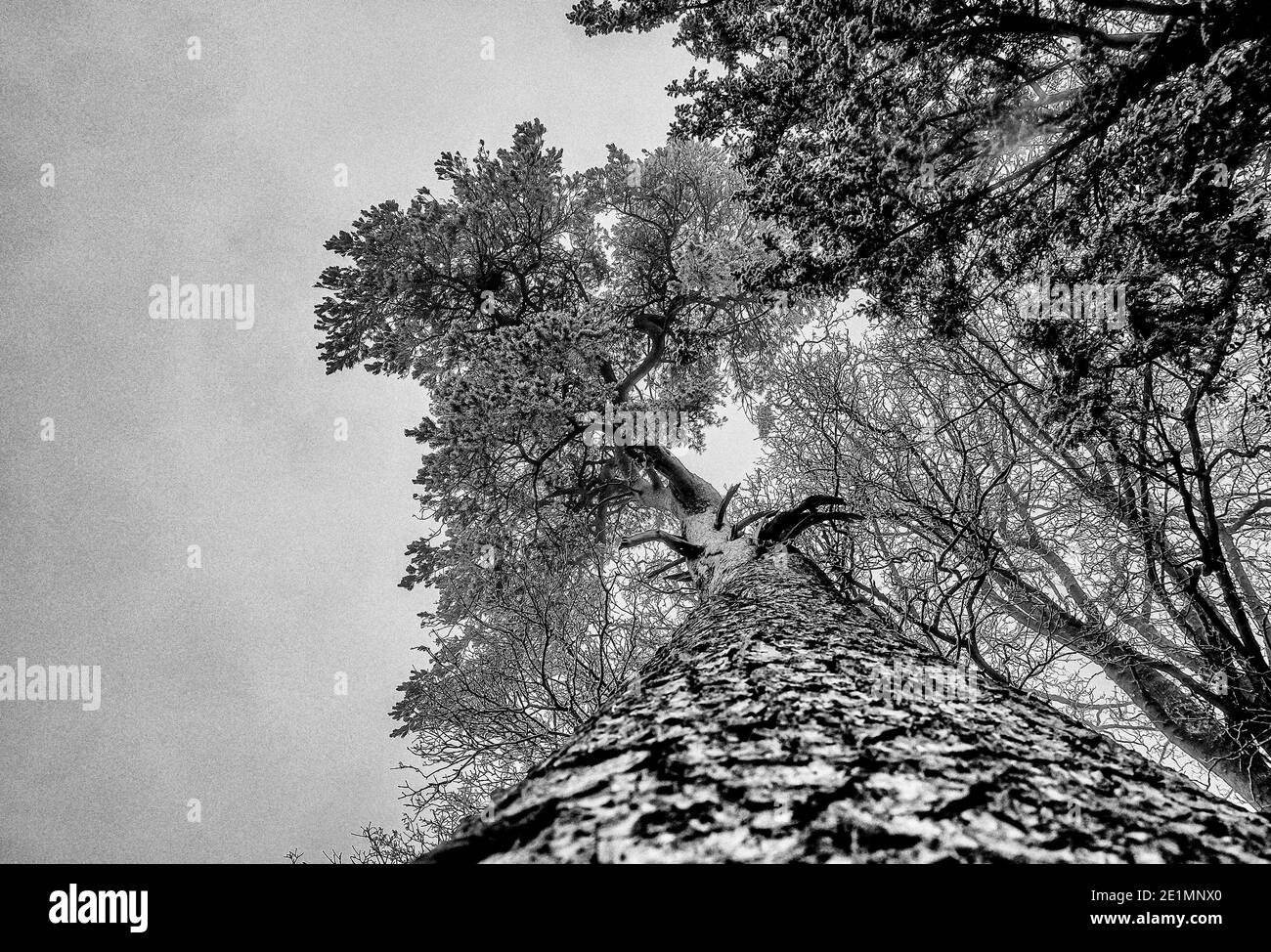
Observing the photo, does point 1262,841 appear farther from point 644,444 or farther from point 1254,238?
point 644,444

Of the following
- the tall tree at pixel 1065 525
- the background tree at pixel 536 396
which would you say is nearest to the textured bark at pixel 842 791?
the tall tree at pixel 1065 525

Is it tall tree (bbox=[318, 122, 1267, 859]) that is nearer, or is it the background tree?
tall tree (bbox=[318, 122, 1267, 859])

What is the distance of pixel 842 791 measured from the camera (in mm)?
1181

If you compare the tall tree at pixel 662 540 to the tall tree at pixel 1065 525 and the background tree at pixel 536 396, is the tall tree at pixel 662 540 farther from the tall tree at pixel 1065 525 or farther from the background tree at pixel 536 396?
the tall tree at pixel 1065 525

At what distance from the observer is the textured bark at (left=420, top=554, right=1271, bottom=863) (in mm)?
1013

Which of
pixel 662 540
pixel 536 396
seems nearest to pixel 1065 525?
pixel 662 540

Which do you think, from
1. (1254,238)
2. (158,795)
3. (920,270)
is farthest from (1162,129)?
(158,795)

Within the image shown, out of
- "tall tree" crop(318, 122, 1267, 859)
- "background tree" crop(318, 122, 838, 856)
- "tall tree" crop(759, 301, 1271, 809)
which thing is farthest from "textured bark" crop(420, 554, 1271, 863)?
"background tree" crop(318, 122, 838, 856)

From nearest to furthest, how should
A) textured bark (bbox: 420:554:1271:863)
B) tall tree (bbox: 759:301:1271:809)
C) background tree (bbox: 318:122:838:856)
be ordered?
textured bark (bbox: 420:554:1271:863) < tall tree (bbox: 759:301:1271:809) < background tree (bbox: 318:122:838:856)

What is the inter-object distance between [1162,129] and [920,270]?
5.23 ft

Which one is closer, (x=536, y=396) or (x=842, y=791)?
(x=842, y=791)

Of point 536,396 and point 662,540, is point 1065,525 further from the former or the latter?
point 536,396

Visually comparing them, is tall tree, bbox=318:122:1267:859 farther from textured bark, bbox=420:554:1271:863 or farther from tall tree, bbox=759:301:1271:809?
tall tree, bbox=759:301:1271:809

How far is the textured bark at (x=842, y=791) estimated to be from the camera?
101 cm
